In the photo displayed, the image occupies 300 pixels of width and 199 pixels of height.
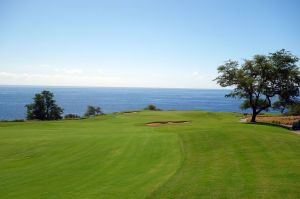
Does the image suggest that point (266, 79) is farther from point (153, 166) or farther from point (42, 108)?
point (42, 108)

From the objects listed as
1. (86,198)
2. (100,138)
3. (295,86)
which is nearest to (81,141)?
(100,138)

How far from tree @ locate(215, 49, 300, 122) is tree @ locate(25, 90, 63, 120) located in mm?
55721

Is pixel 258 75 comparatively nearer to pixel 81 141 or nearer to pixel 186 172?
pixel 81 141

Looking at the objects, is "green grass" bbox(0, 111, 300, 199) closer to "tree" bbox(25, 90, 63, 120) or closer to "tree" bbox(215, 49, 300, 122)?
"tree" bbox(215, 49, 300, 122)

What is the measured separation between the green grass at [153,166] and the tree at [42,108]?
59296 mm

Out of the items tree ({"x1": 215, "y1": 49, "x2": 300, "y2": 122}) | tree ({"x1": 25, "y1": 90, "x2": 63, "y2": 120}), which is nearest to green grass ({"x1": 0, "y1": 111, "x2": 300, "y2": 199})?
tree ({"x1": 215, "y1": 49, "x2": 300, "y2": 122})

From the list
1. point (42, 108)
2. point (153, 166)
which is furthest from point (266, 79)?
point (42, 108)

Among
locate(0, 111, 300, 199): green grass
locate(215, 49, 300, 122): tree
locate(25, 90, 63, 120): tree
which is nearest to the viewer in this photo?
locate(0, 111, 300, 199): green grass

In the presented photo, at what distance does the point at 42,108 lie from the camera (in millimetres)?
84438

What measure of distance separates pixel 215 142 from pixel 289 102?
26.7m

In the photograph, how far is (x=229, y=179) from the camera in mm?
13781

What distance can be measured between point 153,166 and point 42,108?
2916 inches

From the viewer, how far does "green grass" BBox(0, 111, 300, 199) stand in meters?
12.7

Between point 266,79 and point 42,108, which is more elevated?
point 266,79
